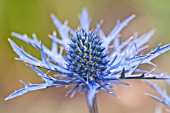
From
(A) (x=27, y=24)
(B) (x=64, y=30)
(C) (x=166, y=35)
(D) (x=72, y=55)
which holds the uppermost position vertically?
(A) (x=27, y=24)

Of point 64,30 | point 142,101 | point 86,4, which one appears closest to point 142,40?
point 64,30

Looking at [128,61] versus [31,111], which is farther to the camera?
[31,111]

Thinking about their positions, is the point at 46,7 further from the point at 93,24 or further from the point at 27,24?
the point at 93,24

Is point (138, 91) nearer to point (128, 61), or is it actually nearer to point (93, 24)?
point (93, 24)

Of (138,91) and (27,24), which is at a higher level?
(27,24)

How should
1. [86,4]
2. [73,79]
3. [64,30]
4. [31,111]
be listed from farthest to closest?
[86,4] → [31,111] → [64,30] → [73,79]

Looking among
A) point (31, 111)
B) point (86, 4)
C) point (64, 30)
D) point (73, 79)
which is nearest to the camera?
point (73, 79)
